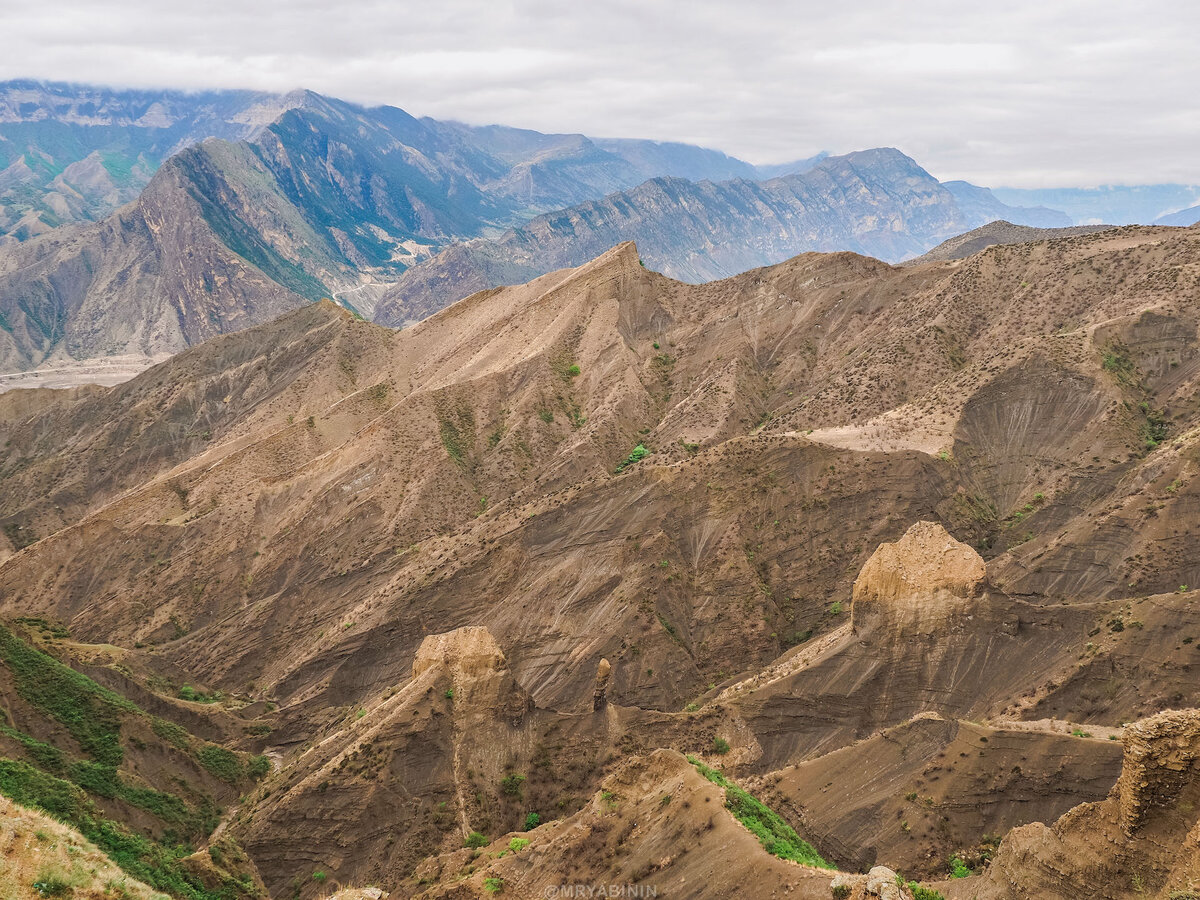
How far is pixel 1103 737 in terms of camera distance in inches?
1355

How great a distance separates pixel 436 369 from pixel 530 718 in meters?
51.5

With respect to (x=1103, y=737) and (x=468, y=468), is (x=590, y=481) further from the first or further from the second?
(x=1103, y=737)

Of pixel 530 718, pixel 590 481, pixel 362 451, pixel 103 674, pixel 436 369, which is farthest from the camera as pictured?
pixel 436 369

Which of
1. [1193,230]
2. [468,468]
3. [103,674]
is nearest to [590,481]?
[468,468]

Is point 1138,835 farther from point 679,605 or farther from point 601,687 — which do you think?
point 679,605

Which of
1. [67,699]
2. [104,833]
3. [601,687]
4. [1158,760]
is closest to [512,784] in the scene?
[601,687]

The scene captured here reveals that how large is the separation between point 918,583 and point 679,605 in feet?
51.0

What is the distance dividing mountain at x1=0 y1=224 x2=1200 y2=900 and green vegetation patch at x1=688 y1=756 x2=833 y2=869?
0.98 ft

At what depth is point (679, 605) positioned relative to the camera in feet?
172

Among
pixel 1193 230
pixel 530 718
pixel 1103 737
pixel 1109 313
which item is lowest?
pixel 530 718

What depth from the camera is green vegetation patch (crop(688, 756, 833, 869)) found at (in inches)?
1094

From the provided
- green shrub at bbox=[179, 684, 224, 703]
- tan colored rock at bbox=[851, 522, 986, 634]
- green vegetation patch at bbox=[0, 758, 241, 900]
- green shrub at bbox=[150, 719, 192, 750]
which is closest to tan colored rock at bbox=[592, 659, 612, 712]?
tan colored rock at bbox=[851, 522, 986, 634]

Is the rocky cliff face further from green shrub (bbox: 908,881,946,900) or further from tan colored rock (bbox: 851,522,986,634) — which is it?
tan colored rock (bbox: 851,522,986,634)

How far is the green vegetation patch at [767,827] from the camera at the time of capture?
27.8 metres
